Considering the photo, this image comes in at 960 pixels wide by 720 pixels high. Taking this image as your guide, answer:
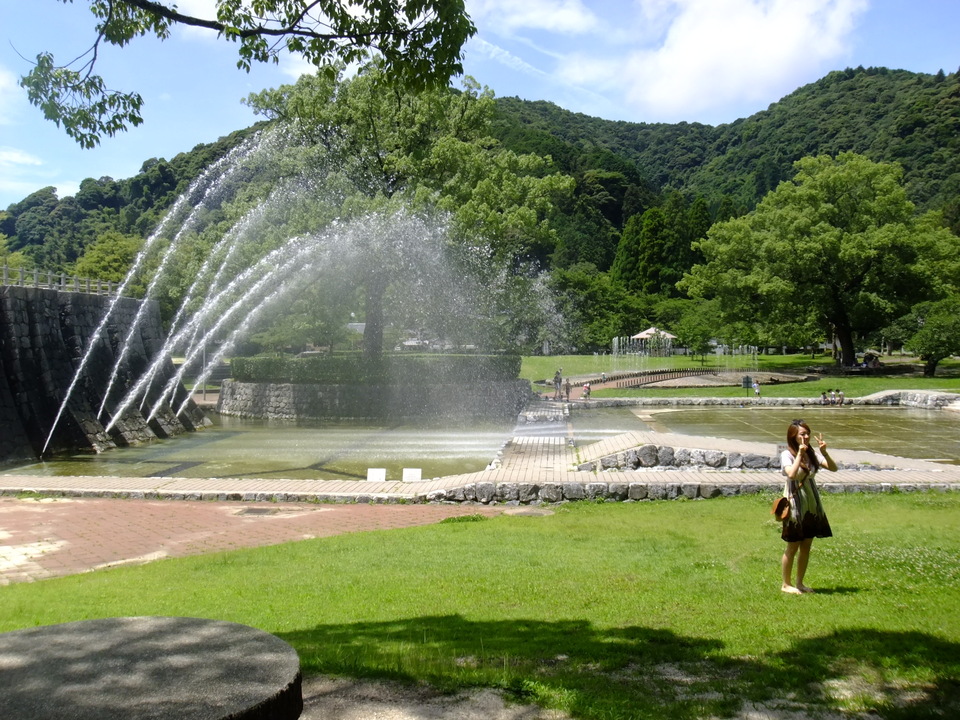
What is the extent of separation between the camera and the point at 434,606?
6.57 metres

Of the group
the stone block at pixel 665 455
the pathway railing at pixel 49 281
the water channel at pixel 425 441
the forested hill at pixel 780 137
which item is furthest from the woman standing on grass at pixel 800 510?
the forested hill at pixel 780 137

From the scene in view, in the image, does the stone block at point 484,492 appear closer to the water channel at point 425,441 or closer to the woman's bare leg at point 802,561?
the water channel at point 425,441

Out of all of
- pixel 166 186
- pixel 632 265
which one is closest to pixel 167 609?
pixel 632 265

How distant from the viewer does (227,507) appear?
12430mm

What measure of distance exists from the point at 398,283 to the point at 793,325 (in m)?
26.4

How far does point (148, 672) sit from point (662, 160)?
477 feet

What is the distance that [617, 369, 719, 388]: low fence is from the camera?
40.5 meters

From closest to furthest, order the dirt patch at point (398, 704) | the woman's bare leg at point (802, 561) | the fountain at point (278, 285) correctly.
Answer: the dirt patch at point (398, 704) < the woman's bare leg at point (802, 561) < the fountain at point (278, 285)

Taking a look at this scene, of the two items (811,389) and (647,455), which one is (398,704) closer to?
(647,455)

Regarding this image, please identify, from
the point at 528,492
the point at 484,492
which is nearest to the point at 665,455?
the point at 528,492

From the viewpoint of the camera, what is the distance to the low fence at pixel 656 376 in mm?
40469

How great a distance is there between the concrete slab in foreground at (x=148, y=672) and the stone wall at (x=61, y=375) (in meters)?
17.8

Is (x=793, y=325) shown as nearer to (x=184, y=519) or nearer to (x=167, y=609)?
(x=184, y=519)

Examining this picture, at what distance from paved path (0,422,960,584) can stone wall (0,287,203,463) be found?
6.48m
